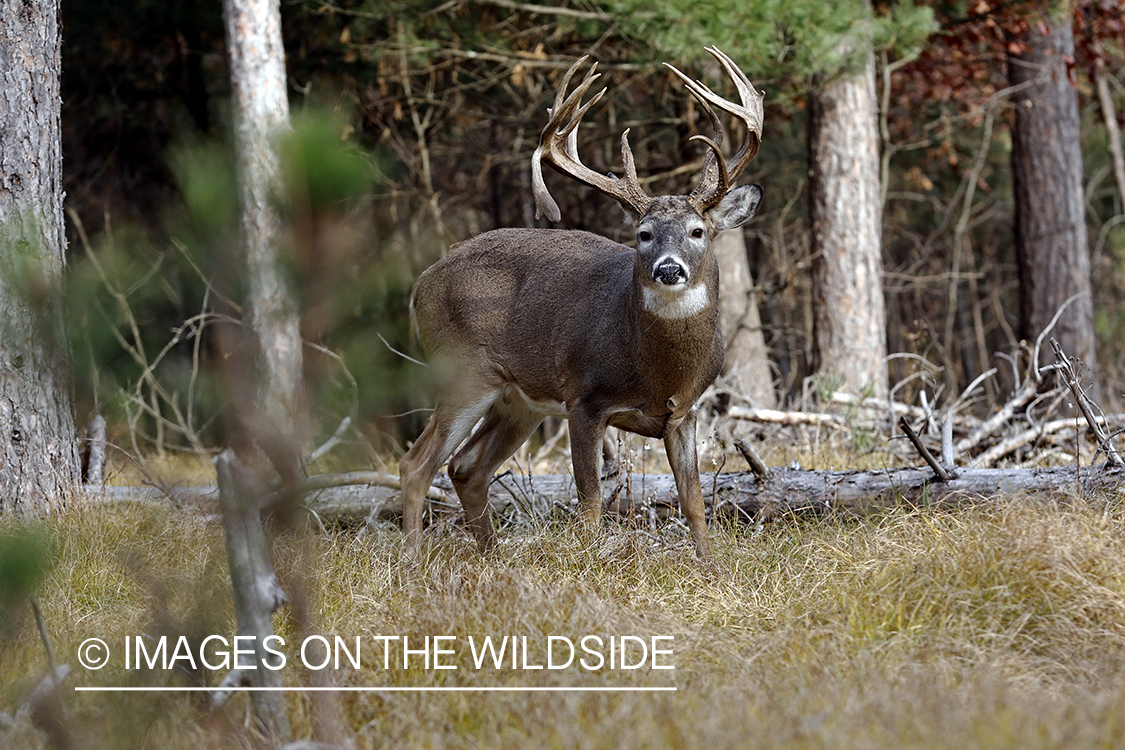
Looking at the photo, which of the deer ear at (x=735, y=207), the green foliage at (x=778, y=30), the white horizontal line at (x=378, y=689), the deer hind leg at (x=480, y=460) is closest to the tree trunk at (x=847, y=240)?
the green foliage at (x=778, y=30)

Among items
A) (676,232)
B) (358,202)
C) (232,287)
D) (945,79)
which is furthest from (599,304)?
(945,79)

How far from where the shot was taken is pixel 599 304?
4.91 m

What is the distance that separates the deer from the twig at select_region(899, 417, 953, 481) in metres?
0.80

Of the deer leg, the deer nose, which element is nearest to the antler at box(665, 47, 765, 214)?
the deer nose

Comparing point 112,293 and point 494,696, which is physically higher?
point 112,293

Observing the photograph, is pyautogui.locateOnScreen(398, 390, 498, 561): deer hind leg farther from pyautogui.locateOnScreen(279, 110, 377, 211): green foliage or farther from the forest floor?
pyautogui.locateOnScreen(279, 110, 377, 211): green foliage

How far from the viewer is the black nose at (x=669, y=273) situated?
4211mm

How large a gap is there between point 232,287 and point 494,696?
1310mm

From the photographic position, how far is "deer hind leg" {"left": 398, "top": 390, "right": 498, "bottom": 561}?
201 inches

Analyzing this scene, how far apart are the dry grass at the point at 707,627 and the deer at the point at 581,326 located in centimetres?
52

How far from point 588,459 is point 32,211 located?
Answer: 8.39 ft

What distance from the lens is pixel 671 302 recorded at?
14.7ft

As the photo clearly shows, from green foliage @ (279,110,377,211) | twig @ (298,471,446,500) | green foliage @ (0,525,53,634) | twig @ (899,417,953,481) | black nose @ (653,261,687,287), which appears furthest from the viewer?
twig @ (298,471,446,500)

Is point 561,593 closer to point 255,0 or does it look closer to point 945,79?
point 255,0
